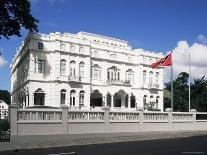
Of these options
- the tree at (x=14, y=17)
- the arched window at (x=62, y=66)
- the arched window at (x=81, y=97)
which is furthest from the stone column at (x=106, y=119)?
the arched window at (x=81, y=97)

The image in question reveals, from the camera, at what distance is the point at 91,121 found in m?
23.1

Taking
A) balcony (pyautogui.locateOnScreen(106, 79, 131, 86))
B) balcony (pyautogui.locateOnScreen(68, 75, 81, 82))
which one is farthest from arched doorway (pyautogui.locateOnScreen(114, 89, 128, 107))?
balcony (pyautogui.locateOnScreen(68, 75, 81, 82))

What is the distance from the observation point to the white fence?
65.4 ft

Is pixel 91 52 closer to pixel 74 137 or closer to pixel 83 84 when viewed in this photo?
pixel 83 84

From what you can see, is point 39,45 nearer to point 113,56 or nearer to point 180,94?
point 113,56

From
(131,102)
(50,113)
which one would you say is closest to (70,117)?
(50,113)

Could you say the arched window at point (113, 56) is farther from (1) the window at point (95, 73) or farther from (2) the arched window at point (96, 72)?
(1) the window at point (95, 73)

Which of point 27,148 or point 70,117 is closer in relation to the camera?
point 27,148

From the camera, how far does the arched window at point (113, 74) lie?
2564 inches

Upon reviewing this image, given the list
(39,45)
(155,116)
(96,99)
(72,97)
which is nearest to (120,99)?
(96,99)

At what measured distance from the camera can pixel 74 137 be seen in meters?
20.6

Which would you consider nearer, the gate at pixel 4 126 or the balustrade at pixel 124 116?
the gate at pixel 4 126

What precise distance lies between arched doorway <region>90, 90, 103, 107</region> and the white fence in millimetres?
33924

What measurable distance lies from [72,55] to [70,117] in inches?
1475
